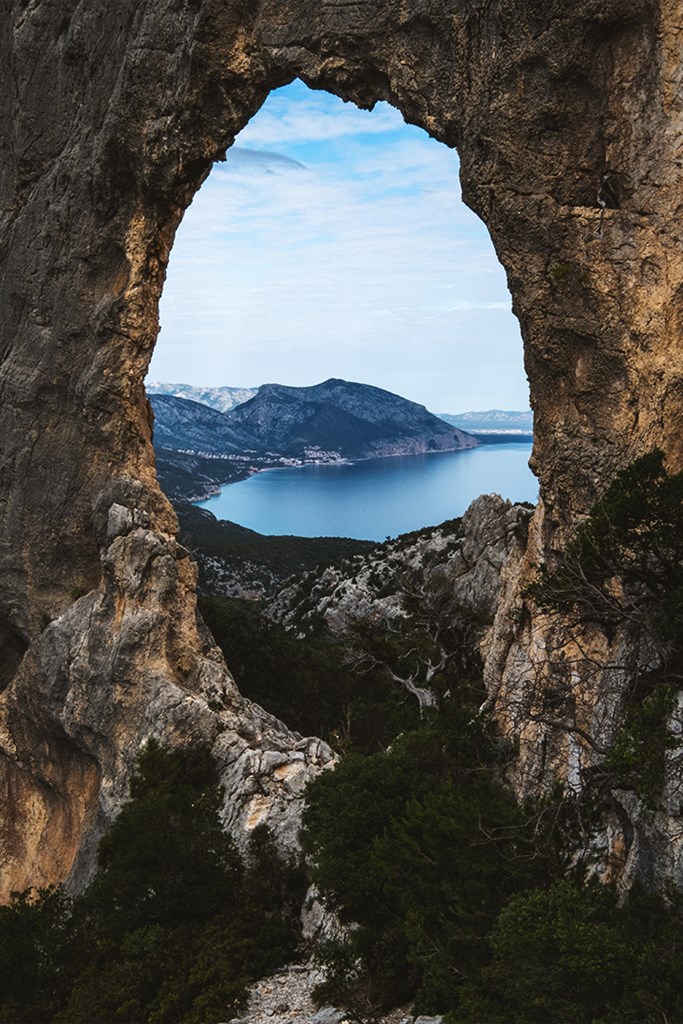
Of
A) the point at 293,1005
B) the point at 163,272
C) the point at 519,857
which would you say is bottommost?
the point at 293,1005

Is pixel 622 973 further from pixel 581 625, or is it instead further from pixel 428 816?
pixel 581 625

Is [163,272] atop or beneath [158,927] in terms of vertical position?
atop

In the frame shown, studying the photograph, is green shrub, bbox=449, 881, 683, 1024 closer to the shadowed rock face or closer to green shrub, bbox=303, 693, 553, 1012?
green shrub, bbox=303, 693, 553, 1012

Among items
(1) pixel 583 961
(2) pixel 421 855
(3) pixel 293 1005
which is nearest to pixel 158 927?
(3) pixel 293 1005

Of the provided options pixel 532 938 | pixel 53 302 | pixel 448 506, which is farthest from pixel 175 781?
pixel 448 506

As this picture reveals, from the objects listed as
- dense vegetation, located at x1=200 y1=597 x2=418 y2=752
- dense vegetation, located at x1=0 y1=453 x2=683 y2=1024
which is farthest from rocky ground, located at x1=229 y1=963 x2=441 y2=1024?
dense vegetation, located at x1=200 y1=597 x2=418 y2=752

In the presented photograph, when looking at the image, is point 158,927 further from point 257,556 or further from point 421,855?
point 257,556
